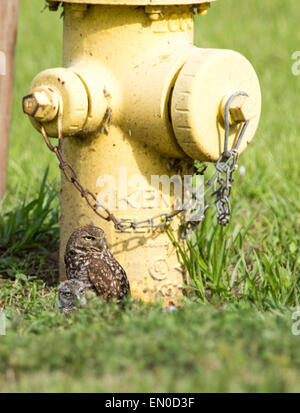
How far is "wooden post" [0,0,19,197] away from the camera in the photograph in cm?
477

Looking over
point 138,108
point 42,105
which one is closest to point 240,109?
point 138,108

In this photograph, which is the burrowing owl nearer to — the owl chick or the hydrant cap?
the owl chick

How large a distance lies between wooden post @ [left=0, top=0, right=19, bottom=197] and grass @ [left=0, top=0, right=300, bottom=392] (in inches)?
13.4

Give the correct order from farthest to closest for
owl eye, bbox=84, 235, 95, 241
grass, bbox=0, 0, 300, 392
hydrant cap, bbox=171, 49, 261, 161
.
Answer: owl eye, bbox=84, 235, 95, 241
hydrant cap, bbox=171, 49, 261, 161
grass, bbox=0, 0, 300, 392

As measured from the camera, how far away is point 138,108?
357cm

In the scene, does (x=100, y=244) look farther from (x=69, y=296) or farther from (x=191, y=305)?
(x=191, y=305)

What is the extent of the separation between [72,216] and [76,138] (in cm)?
40

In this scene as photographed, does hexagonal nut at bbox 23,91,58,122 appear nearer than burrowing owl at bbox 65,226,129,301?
Yes

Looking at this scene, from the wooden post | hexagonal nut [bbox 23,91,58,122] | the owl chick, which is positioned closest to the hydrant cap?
hexagonal nut [bbox 23,91,58,122]

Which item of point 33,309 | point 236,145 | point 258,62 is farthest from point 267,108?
point 33,309

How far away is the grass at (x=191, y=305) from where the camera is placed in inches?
96.0

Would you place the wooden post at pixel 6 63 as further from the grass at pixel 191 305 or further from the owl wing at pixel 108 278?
the owl wing at pixel 108 278
